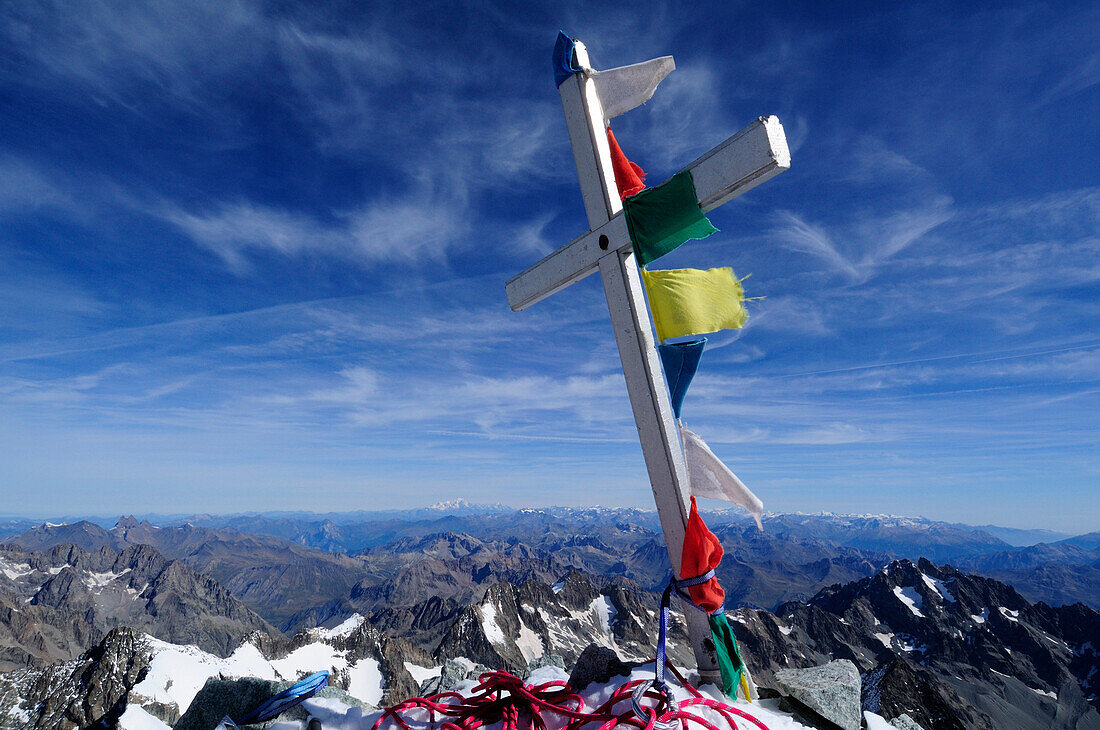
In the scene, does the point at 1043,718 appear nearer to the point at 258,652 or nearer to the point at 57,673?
the point at 258,652

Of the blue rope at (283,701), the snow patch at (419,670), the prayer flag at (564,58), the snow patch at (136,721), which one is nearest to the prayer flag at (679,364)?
the prayer flag at (564,58)

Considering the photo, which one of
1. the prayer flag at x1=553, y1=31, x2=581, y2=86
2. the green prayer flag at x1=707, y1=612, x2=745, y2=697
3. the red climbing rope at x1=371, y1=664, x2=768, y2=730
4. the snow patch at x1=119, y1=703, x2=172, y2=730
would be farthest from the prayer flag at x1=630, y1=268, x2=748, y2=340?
the snow patch at x1=119, y1=703, x2=172, y2=730

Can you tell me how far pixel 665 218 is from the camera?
449cm

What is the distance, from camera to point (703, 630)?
456 cm

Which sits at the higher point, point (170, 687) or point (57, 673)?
point (57, 673)

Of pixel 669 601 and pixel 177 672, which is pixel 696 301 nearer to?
pixel 669 601

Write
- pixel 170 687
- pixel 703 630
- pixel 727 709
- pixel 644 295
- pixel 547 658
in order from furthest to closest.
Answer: pixel 170 687 < pixel 547 658 < pixel 644 295 < pixel 703 630 < pixel 727 709

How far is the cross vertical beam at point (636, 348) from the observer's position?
15.1 ft

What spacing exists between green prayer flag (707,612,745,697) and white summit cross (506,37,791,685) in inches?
5.0

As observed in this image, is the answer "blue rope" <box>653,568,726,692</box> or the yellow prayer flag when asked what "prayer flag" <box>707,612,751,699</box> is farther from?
the yellow prayer flag

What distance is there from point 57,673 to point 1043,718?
24261 cm

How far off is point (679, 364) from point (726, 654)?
243 cm

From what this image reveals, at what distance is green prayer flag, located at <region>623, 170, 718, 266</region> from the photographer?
4344 millimetres

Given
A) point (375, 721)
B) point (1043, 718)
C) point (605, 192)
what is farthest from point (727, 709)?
point (1043, 718)
